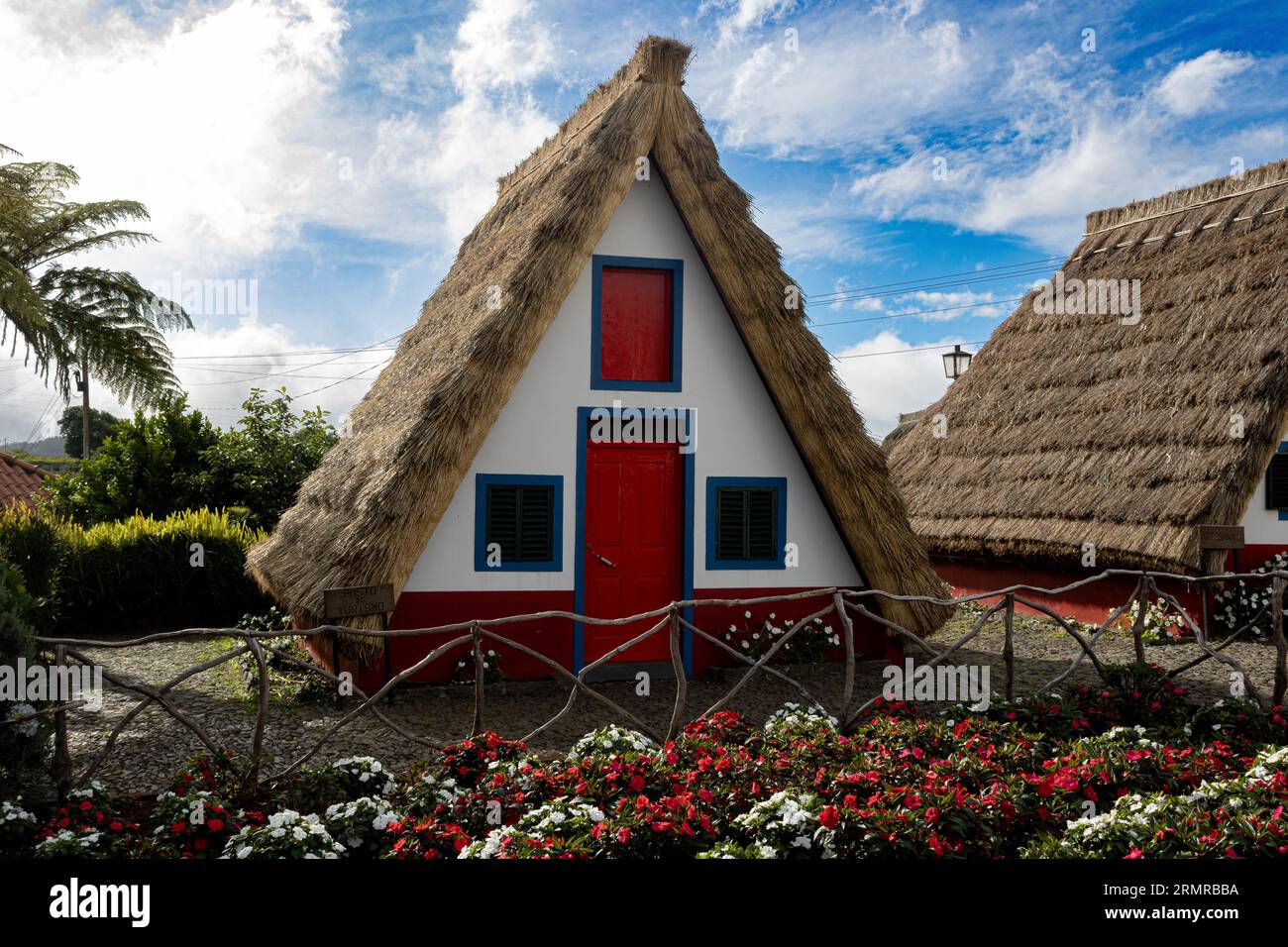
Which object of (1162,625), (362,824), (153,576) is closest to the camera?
(362,824)

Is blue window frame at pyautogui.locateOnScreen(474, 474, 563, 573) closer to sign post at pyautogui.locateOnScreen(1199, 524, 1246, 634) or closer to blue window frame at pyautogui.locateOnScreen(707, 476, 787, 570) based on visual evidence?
blue window frame at pyautogui.locateOnScreen(707, 476, 787, 570)

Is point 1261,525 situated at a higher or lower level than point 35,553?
higher

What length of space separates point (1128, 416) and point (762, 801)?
10.7 m

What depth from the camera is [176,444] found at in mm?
16594

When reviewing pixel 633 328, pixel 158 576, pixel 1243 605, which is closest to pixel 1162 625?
pixel 1243 605

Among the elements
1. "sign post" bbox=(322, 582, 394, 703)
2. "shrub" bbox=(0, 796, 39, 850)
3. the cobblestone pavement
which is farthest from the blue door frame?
"shrub" bbox=(0, 796, 39, 850)

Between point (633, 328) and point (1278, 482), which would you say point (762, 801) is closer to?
point (633, 328)

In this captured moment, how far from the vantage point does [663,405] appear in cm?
964

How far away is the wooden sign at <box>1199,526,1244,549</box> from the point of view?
1130 centimetres

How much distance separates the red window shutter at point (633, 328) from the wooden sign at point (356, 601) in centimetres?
305

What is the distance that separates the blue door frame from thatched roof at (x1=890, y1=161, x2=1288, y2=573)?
5980 mm

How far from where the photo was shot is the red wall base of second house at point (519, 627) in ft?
28.7
